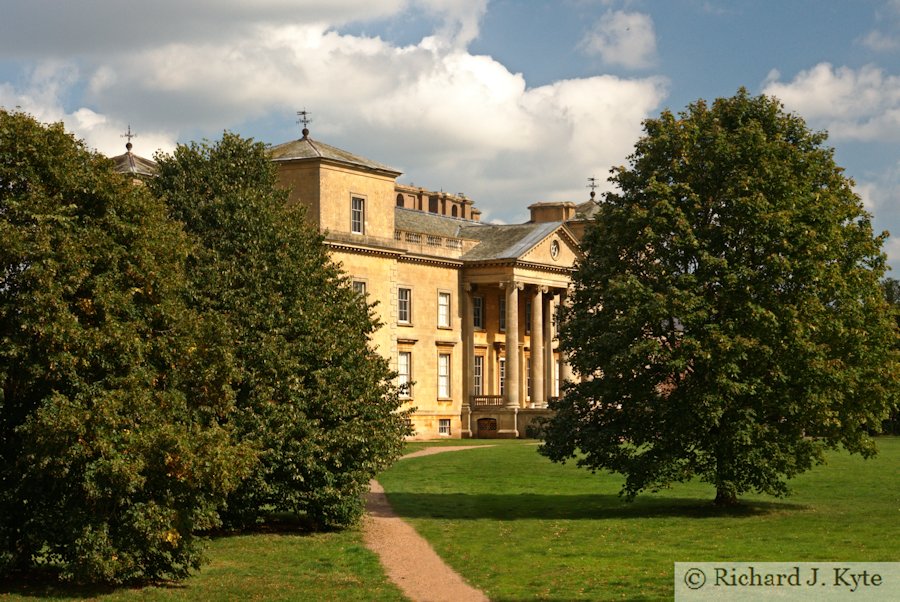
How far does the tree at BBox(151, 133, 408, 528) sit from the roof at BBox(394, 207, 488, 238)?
1478 inches

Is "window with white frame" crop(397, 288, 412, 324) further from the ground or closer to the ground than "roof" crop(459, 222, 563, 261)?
closer to the ground

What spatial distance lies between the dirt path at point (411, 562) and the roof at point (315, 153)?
83.2 ft

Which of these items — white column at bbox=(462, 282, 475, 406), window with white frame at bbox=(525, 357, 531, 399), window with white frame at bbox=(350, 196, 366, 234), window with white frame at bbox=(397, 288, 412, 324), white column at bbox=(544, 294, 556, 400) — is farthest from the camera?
white column at bbox=(544, 294, 556, 400)

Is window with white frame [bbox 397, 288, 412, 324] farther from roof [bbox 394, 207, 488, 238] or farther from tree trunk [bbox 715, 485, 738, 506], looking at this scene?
tree trunk [bbox 715, 485, 738, 506]

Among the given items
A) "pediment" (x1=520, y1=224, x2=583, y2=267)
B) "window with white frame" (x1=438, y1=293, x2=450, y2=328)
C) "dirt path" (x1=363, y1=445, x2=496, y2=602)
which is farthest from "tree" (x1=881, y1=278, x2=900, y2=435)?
"dirt path" (x1=363, y1=445, x2=496, y2=602)

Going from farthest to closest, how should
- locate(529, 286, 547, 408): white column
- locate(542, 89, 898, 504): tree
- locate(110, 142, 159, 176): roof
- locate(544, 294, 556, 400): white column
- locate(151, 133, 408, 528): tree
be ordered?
locate(544, 294, 556, 400): white column < locate(529, 286, 547, 408): white column < locate(110, 142, 159, 176): roof < locate(542, 89, 898, 504): tree < locate(151, 133, 408, 528): tree

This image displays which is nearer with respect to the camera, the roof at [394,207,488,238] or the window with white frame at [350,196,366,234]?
the window with white frame at [350,196,366,234]

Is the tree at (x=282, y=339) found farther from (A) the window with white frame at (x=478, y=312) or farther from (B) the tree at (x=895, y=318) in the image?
(A) the window with white frame at (x=478, y=312)

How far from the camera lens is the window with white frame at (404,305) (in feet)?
208

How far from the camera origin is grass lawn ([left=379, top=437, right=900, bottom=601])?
21.9m

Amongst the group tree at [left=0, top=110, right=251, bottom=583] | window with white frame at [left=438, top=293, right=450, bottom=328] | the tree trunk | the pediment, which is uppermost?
the pediment

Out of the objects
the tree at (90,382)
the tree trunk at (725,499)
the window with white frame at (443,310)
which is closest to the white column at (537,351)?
the window with white frame at (443,310)

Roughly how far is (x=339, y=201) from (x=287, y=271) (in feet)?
96.6

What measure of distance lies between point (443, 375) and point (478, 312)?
4.79m
